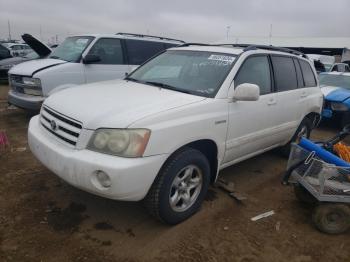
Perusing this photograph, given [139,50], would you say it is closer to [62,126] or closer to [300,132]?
[300,132]

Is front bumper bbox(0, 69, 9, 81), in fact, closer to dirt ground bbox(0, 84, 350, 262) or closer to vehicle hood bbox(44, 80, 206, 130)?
dirt ground bbox(0, 84, 350, 262)

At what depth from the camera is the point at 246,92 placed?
351 centimetres

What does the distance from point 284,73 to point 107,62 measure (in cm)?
379

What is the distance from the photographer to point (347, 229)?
139 inches

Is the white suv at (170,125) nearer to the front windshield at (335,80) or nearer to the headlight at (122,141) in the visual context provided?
the headlight at (122,141)

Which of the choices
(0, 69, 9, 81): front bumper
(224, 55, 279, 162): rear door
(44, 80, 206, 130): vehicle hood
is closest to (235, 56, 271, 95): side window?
(224, 55, 279, 162): rear door

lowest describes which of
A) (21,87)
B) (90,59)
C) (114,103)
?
(21,87)

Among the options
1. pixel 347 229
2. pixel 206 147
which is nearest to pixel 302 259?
pixel 347 229

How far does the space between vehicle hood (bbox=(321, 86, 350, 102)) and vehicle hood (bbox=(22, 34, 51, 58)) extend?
6705mm

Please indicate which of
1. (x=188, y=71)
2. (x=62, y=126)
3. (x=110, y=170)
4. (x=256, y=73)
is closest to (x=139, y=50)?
(x=188, y=71)

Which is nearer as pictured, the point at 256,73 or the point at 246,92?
the point at 246,92

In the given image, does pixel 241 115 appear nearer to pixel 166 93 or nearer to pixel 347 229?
pixel 166 93

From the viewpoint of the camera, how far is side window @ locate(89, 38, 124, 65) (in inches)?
278

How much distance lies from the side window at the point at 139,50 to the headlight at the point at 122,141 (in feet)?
16.0
